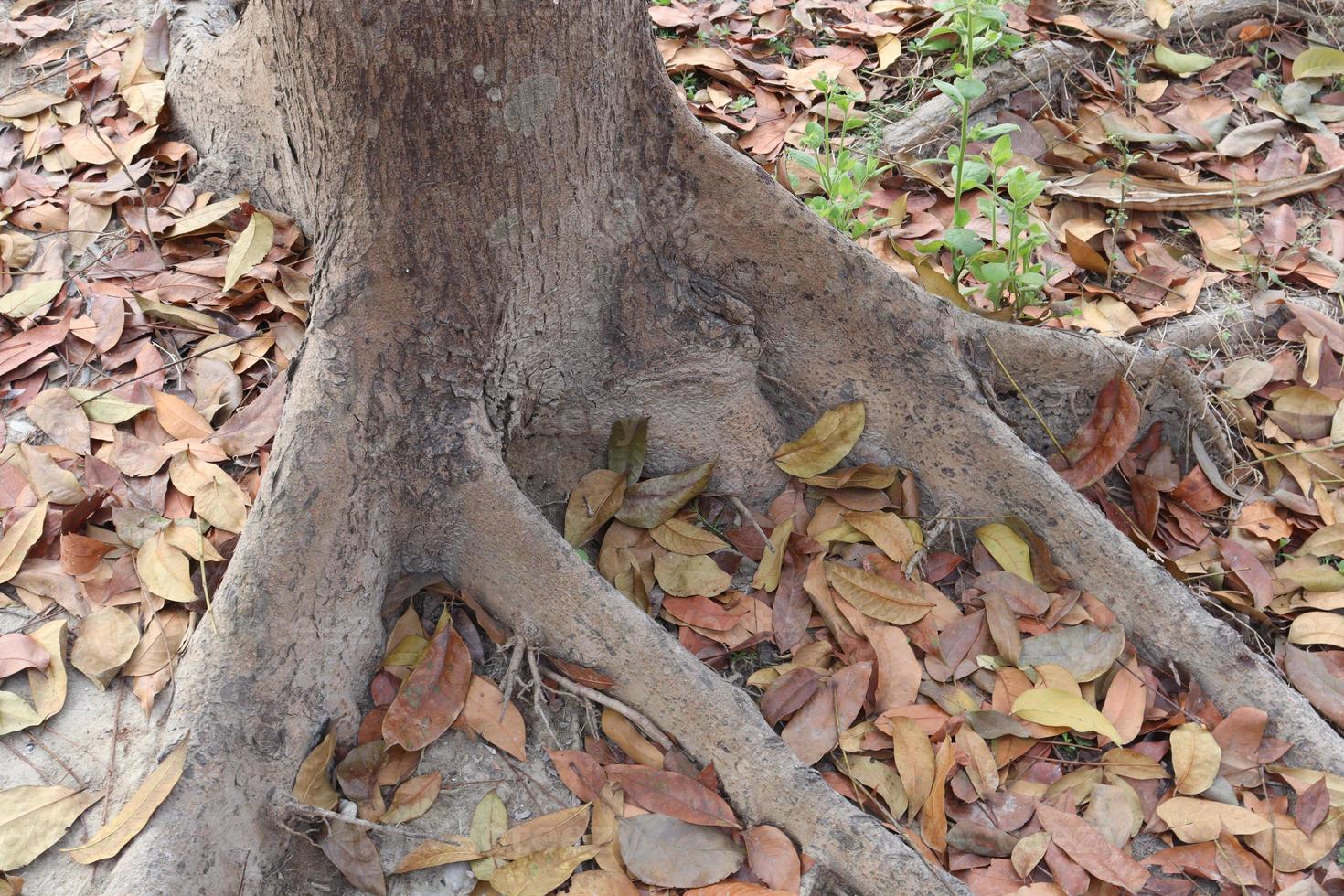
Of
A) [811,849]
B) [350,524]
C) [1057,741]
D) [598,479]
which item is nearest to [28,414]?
[350,524]

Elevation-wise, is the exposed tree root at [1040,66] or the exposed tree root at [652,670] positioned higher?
the exposed tree root at [1040,66]

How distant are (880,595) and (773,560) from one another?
0.26 metres

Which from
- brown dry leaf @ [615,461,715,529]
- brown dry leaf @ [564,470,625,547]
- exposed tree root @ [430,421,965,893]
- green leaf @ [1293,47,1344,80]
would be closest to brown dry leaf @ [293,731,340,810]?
exposed tree root @ [430,421,965,893]

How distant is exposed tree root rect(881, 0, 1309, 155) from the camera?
132 inches

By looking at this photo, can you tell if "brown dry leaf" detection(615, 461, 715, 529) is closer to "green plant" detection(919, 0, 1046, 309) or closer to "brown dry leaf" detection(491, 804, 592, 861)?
"brown dry leaf" detection(491, 804, 592, 861)

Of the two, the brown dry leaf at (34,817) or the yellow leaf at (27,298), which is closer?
the brown dry leaf at (34,817)

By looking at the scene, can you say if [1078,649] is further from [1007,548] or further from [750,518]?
[750,518]

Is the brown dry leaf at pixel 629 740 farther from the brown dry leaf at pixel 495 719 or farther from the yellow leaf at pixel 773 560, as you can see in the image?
the yellow leaf at pixel 773 560

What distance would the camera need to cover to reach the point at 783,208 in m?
2.36

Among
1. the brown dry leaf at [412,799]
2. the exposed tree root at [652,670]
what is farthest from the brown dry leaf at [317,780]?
the exposed tree root at [652,670]

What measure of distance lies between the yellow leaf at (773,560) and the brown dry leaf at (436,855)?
0.84 meters

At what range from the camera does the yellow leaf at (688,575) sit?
2383 millimetres

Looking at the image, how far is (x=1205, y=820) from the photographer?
210cm

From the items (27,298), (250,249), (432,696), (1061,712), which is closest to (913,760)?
(1061,712)
